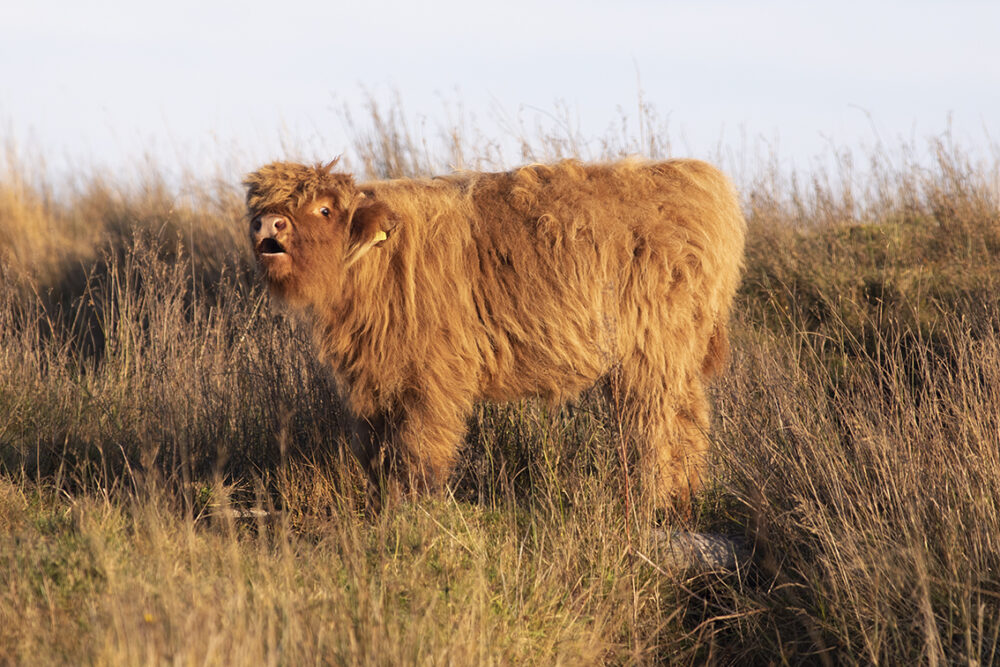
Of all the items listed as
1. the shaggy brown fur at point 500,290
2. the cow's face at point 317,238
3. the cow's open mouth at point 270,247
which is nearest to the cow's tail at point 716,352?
the shaggy brown fur at point 500,290

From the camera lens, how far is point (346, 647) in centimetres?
295

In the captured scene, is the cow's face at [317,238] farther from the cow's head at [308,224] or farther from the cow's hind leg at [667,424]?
the cow's hind leg at [667,424]

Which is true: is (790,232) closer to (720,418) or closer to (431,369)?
(720,418)

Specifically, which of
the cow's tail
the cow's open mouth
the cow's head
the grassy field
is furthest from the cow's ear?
the cow's tail

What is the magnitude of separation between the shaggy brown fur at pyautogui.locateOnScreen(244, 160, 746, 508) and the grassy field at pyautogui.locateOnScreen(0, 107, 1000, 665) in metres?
0.28

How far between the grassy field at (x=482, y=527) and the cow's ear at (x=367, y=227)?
37.5 inches

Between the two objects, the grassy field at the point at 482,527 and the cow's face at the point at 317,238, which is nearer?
the grassy field at the point at 482,527

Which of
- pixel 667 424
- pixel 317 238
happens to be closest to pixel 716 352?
pixel 667 424

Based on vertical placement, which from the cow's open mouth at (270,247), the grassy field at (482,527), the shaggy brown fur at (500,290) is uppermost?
the cow's open mouth at (270,247)

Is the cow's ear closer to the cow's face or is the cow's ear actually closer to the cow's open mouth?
the cow's face

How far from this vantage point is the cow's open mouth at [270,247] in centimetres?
445

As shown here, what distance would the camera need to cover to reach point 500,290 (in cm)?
482

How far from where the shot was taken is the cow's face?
4441mm

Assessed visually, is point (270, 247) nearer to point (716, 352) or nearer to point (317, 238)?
point (317, 238)
